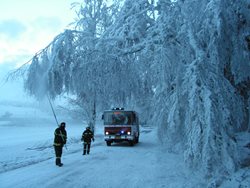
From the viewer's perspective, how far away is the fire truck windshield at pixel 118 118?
23281mm

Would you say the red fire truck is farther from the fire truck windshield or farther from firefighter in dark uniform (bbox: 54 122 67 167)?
firefighter in dark uniform (bbox: 54 122 67 167)

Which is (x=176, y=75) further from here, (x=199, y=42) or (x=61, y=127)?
(x=61, y=127)

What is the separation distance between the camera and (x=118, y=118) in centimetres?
2348

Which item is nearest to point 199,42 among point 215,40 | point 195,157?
point 215,40

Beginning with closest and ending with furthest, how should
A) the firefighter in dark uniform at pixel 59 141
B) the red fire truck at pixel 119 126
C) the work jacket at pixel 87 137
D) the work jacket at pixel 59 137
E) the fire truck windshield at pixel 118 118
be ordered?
the firefighter in dark uniform at pixel 59 141 → the work jacket at pixel 59 137 → the work jacket at pixel 87 137 → the red fire truck at pixel 119 126 → the fire truck windshield at pixel 118 118

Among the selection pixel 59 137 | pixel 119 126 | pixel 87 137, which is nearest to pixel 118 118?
pixel 119 126

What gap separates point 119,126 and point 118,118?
A: 0.71 meters

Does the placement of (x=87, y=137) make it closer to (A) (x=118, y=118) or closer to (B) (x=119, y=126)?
(B) (x=119, y=126)

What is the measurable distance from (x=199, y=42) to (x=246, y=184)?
465cm

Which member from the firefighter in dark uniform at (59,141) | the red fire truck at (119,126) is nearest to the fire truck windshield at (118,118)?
the red fire truck at (119,126)

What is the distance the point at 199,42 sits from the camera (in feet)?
20.7

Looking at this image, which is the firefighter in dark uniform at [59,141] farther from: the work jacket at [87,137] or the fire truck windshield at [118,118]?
the fire truck windshield at [118,118]

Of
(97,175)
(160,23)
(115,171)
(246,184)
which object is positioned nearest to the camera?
(160,23)

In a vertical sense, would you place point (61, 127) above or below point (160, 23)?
below
